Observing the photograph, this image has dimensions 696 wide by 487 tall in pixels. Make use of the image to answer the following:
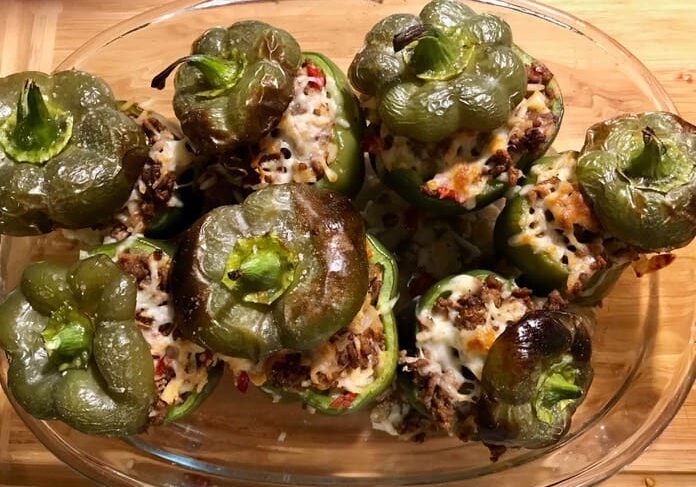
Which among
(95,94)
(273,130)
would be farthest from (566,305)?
(95,94)

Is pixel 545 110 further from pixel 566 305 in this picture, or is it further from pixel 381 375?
pixel 381 375

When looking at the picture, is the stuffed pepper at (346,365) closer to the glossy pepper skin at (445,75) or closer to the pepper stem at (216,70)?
the glossy pepper skin at (445,75)

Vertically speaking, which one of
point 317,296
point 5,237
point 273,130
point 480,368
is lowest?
point 5,237

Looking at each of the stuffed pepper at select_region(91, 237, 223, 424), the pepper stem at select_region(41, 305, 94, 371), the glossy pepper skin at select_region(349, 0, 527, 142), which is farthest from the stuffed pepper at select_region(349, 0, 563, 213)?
the pepper stem at select_region(41, 305, 94, 371)

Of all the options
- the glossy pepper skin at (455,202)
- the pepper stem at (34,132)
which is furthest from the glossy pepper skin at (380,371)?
the pepper stem at (34,132)

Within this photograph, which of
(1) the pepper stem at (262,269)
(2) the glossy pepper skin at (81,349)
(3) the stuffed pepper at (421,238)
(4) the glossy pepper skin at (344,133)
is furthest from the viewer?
(3) the stuffed pepper at (421,238)
